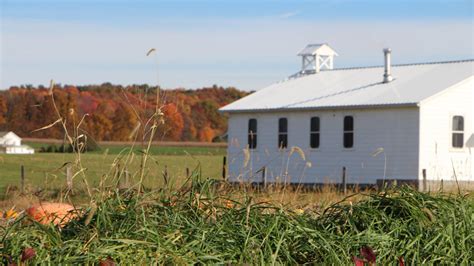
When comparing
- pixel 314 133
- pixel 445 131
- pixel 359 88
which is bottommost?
pixel 314 133

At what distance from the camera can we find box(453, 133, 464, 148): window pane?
34.7 m

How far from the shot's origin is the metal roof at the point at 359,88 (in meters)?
35.1

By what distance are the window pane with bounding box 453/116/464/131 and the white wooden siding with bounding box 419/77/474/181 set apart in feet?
0.40

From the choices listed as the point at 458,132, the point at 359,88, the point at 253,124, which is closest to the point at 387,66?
the point at 359,88

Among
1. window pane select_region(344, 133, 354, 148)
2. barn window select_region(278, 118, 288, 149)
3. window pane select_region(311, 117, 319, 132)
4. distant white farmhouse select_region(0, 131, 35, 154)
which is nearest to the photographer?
window pane select_region(344, 133, 354, 148)

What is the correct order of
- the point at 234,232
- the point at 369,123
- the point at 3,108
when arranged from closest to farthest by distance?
the point at 234,232 < the point at 369,123 < the point at 3,108

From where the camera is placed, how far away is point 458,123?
3500 centimetres

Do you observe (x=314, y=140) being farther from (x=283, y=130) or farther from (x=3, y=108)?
(x=3, y=108)

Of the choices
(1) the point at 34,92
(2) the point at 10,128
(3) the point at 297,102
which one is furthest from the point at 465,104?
(2) the point at 10,128

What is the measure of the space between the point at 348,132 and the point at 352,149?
26.6 inches

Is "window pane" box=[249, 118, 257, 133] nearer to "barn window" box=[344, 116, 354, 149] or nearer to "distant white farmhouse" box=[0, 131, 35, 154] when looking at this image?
"barn window" box=[344, 116, 354, 149]

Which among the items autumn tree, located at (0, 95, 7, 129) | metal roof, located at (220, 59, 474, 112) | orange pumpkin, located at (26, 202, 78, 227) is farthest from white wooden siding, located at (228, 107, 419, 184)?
autumn tree, located at (0, 95, 7, 129)

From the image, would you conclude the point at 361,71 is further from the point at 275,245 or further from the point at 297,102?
the point at 275,245

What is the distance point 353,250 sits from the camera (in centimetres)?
729
